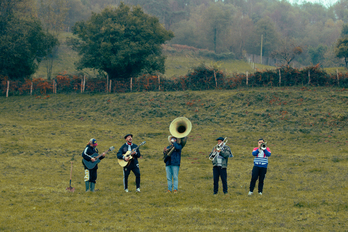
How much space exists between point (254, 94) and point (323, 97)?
6.51 m

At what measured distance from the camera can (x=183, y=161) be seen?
65.6ft

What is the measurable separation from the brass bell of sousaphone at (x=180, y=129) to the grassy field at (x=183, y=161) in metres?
2.02

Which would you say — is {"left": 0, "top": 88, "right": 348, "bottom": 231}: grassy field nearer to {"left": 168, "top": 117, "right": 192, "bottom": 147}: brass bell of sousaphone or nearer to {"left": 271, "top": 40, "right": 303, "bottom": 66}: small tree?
{"left": 168, "top": 117, "right": 192, "bottom": 147}: brass bell of sousaphone

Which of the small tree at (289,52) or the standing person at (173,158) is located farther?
the small tree at (289,52)

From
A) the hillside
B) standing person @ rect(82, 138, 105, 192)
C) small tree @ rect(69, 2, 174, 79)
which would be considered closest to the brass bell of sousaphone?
standing person @ rect(82, 138, 105, 192)

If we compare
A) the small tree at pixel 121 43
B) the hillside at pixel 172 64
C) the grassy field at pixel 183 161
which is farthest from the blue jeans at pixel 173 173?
the hillside at pixel 172 64

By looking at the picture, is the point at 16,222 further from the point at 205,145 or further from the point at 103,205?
the point at 205,145

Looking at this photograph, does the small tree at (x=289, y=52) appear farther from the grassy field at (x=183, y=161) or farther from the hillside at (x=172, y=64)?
the grassy field at (x=183, y=161)

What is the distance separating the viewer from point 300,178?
15367 mm

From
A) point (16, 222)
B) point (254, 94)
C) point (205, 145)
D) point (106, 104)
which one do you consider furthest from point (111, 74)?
point (16, 222)

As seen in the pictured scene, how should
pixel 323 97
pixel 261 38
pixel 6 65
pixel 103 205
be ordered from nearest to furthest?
pixel 103 205, pixel 323 97, pixel 6 65, pixel 261 38

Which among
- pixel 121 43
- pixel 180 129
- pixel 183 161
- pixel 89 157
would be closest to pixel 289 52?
pixel 121 43

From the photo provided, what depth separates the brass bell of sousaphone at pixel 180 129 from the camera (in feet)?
40.8

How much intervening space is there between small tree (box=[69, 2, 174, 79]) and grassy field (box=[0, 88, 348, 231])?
473cm
